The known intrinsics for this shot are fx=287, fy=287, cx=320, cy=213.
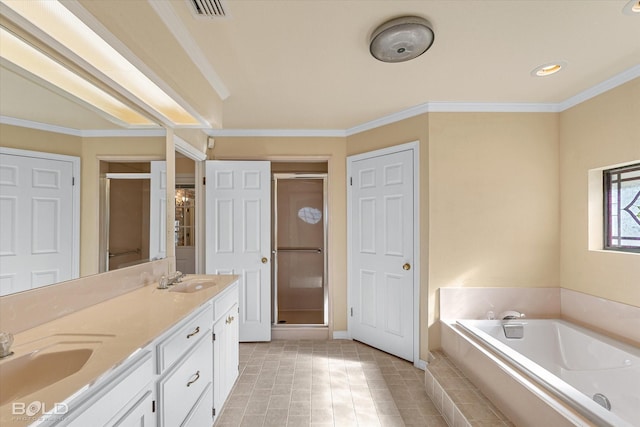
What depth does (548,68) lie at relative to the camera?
199 centimetres

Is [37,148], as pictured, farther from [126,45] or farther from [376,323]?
[376,323]

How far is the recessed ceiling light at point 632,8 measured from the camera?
137cm

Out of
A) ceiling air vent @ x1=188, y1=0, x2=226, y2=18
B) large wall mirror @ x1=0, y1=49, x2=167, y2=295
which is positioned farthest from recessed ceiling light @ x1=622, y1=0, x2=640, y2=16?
large wall mirror @ x1=0, y1=49, x2=167, y2=295

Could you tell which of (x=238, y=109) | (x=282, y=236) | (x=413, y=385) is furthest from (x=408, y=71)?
(x=282, y=236)

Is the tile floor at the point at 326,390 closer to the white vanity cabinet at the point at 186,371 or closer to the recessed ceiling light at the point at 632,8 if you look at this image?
the white vanity cabinet at the point at 186,371

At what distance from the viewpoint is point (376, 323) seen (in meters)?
2.97

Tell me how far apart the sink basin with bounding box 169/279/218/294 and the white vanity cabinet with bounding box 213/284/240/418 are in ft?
0.51

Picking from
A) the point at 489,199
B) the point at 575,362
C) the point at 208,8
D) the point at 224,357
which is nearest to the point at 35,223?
the point at 208,8

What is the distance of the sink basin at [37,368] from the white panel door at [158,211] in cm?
105

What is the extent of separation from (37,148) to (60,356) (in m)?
0.80

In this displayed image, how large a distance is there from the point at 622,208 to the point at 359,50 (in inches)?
90.7

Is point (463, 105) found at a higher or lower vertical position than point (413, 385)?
higher

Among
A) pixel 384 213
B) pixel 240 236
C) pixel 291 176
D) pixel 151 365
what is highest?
pixel 291 176

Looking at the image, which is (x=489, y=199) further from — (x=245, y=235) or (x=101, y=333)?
(x=101, y=333)
